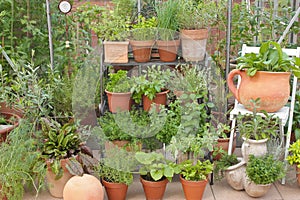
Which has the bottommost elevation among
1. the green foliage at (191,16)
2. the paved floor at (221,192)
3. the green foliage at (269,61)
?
the paved floor at (221,192)

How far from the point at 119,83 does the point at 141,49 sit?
0.31m

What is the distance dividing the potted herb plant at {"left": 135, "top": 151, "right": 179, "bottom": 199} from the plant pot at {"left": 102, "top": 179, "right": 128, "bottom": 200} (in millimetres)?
142

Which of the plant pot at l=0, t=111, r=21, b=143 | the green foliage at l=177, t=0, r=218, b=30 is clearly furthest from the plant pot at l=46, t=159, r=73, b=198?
the green foliage at l=177, t=0, r=218, b=30

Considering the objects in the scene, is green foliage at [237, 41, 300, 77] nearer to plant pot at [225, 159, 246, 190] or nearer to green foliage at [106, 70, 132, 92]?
plant pot at [225, 159, 246, 190]

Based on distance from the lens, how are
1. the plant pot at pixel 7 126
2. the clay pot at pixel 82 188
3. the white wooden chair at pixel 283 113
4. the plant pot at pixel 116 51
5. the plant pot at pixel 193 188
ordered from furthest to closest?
the plant pot at pixel 7 126 < the plant pot at pixel 116 51 < the white wooden chair at pixel 283 113 < the plant pot at pixel 193 188 < the clay pot at pixel 82 188

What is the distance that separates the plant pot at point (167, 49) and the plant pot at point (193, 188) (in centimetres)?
90

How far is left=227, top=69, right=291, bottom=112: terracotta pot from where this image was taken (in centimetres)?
334

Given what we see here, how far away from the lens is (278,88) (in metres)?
3.35

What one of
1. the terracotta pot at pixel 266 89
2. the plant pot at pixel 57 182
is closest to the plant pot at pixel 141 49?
the terracotta pot at pixel 266 89

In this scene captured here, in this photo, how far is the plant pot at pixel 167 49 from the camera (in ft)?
11.8

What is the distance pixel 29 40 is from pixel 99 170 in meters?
1.59

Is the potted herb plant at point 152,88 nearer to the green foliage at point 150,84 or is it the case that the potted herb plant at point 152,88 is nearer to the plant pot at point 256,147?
the green foliage at point 150,84

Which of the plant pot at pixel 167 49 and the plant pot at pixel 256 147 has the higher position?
the plant pot at pixel 167 49

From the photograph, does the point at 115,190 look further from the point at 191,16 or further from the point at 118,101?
the point at 191,16
